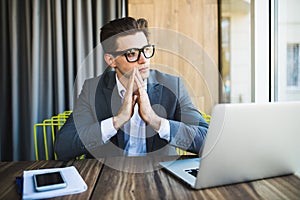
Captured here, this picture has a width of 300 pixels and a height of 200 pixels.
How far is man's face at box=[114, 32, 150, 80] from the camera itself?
52.8 inches

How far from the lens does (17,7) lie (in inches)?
88.9

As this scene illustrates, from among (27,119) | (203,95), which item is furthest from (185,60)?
(27,119)

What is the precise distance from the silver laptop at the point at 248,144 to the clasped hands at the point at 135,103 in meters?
0.46

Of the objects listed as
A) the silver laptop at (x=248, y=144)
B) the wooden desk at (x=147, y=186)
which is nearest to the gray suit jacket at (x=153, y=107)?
the wooden desk at (x=147, y=186)

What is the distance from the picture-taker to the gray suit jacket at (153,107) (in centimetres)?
134

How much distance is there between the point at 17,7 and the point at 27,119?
2.84ft

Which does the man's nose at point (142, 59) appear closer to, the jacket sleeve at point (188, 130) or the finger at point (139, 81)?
the finger at point (139, 81)

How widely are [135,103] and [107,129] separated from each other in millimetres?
171

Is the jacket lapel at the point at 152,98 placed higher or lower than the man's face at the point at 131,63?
lower

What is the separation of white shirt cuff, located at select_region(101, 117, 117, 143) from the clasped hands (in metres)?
0.02

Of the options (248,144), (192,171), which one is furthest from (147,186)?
(248,144)

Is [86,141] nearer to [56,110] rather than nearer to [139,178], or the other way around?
[139,178]

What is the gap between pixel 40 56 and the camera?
2.27m

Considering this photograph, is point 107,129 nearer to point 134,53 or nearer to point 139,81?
point 139,81
